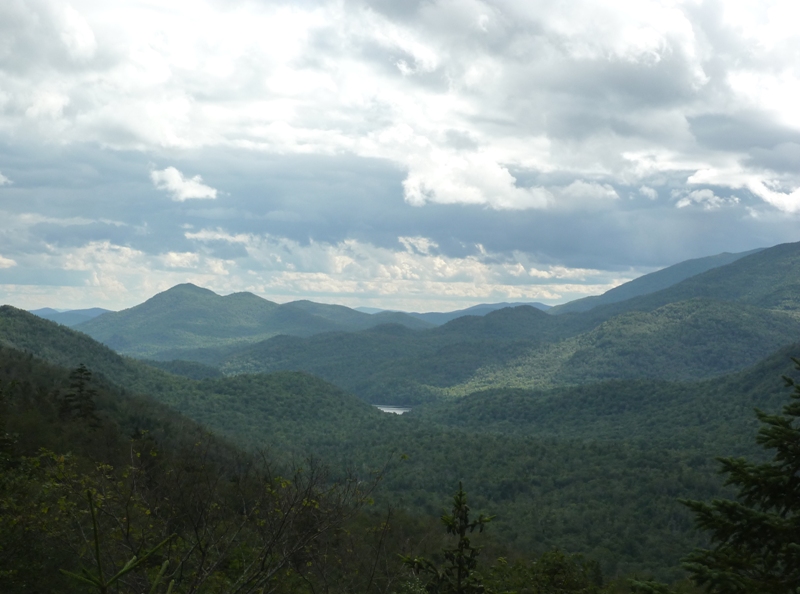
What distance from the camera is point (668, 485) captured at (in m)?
152

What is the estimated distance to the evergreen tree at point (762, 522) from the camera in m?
11.8

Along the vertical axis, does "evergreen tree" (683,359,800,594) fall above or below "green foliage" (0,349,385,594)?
above

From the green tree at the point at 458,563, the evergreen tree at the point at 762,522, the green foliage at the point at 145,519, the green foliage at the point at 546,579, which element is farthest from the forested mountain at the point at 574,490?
the evergreen tree at the point at 762,522

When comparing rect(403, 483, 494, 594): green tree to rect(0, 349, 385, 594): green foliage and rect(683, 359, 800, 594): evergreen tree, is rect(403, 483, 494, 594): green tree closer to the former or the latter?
rect(0, 349, 385, 594): green foliage

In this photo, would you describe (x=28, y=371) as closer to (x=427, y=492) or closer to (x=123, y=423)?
(x=123, y=423)

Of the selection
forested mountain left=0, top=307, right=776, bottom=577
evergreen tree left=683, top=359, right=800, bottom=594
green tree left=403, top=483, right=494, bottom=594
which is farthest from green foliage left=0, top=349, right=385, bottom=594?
forested mountain left=0, top=307, right=776, bottom=577

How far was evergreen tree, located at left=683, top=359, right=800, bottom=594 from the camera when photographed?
38.6 ft

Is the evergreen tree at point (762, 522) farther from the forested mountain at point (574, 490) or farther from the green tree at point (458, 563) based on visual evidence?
the forested mountain at point (574, 490)

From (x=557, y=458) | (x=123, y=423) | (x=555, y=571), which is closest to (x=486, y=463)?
(x=557, y=458)

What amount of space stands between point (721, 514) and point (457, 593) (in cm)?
852

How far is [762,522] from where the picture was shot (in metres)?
Answer: 12.2

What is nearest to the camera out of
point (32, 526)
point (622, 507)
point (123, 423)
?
point (32, 526)

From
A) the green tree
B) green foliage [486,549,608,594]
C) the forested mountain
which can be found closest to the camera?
the green tree

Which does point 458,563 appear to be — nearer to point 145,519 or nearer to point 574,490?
point 145,519
